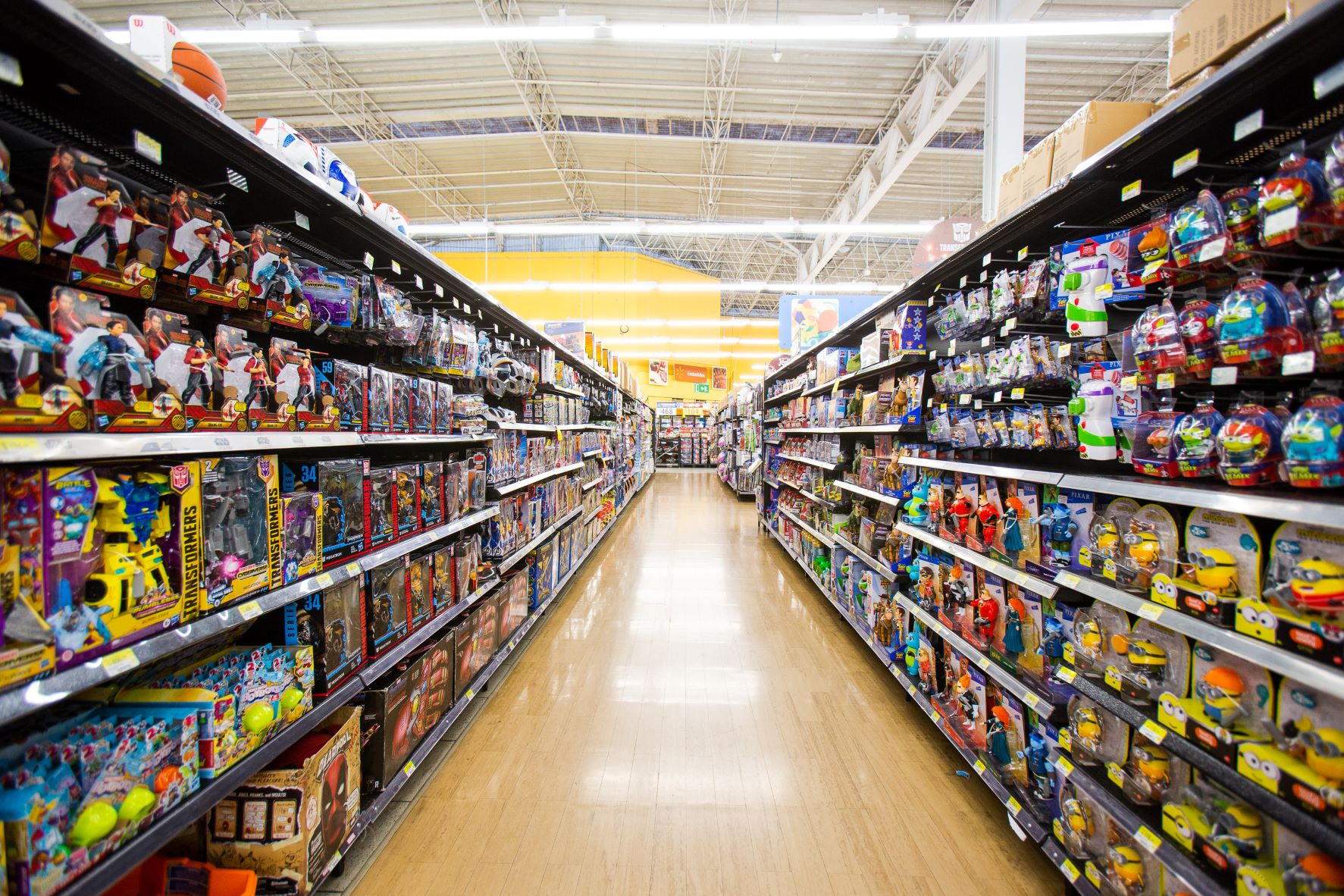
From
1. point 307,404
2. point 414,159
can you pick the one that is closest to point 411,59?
point 414,159

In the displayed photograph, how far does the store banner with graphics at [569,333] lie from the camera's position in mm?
6734

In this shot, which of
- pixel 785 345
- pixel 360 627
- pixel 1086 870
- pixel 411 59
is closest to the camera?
pixel 1086 870

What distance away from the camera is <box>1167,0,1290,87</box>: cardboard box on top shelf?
1.33m

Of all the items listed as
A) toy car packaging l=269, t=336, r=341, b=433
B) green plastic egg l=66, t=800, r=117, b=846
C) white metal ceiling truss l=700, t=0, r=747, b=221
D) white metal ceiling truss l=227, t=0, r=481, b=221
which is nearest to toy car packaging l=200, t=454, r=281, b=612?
toy car packaging l=269, t=336, r=341, b=433

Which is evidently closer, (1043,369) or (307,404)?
(307,404)

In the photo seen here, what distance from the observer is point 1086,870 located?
1.69m

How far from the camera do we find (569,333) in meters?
8.09

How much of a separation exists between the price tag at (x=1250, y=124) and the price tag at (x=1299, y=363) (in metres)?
0.59

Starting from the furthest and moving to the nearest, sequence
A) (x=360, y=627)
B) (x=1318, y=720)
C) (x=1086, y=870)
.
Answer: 1. (x=360, y=627)
2. (x=1086, y=870)
3. (x=1318, y=720)

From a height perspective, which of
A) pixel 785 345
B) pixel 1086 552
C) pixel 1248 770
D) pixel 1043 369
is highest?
pixel 785 345

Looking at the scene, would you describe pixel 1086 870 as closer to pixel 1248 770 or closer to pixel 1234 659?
pixel 1248 770

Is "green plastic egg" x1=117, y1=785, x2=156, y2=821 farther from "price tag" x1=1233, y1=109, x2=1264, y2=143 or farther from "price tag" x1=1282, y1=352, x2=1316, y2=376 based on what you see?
"price tag" x1=1233, y1=109, x2=1264, y2=143

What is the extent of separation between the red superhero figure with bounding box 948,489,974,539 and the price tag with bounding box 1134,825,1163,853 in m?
1.29

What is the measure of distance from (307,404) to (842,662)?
3537 millimetres
